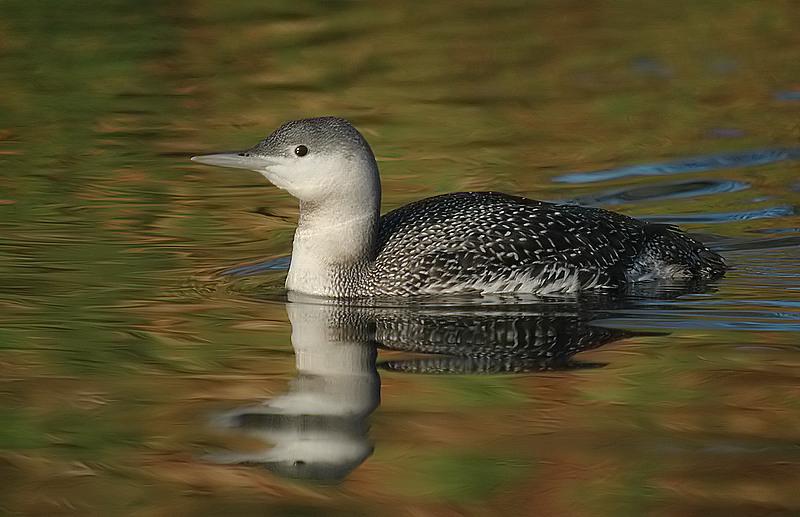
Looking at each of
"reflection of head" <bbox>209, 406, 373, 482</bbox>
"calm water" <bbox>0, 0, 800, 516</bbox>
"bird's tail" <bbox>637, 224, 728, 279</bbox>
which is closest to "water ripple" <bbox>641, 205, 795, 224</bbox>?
"calm water" <bbox>0, 0, 800, 516</bbox>

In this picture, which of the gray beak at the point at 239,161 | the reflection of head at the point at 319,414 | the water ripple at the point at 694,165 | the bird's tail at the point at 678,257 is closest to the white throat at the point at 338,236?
the gray beak at the point at 239,161

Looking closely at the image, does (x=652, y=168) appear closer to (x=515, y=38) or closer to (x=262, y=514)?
(x=515, y=38)

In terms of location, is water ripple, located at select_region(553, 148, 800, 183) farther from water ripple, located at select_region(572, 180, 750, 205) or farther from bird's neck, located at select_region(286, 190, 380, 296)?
bird's neck, located at select_region(286, 190, 380, 296)

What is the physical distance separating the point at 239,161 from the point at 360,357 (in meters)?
1.36

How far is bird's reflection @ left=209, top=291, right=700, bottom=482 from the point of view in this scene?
5664mm

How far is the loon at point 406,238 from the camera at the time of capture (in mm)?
7902

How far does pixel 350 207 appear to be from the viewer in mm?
8023

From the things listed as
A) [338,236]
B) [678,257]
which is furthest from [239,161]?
[678,257]

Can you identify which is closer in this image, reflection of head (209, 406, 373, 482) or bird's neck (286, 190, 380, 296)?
reflection of head (209, 406, 373, 482)

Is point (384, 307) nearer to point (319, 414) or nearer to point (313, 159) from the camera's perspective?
point (313, 159)

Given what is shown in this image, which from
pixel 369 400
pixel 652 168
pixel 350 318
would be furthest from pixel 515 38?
pixel 369 400

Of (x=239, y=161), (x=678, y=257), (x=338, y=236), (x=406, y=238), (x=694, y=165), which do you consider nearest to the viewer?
(x=239, y=161)

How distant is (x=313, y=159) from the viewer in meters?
7.89

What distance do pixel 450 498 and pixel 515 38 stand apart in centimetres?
1063
